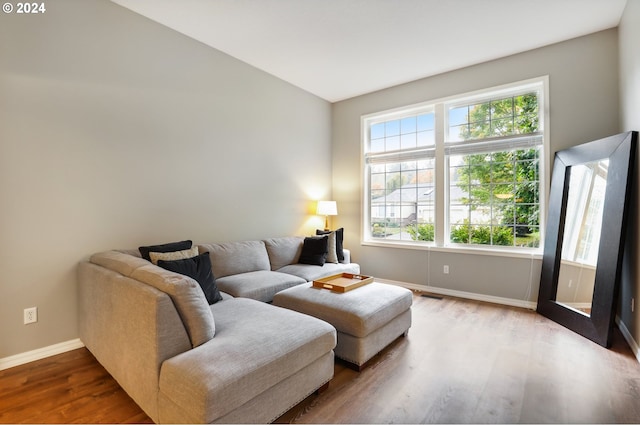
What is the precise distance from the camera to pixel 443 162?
13.8ft

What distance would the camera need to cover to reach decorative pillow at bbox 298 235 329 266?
3906 millimetres

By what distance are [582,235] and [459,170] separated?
5.07 feet

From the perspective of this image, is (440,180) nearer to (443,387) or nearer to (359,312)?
(359,312)

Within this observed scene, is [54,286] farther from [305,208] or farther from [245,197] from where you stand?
[305,208]

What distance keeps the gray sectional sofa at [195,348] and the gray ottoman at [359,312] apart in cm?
32

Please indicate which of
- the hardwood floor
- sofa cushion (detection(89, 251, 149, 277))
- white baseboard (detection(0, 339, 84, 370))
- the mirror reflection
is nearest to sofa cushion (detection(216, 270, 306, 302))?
sofa cushion (detection(89, 251, 149, 277))

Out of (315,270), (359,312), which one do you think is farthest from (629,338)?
(315,270)

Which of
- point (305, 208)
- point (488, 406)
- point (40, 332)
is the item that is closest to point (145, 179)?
point (40, 332)

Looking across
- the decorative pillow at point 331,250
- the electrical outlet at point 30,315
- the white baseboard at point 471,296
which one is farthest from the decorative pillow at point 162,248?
the white baseboard at point 471,296

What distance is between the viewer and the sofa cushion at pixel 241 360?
1320 millimetres

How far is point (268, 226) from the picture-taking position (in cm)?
420

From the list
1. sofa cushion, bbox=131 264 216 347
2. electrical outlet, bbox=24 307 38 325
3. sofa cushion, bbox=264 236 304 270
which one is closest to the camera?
sofa cushion, bbox=131 264 216 347

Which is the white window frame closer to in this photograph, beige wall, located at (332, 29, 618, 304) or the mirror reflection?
beige wall, located at (332, 29, 618, 304)

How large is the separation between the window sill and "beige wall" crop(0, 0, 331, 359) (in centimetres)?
205
